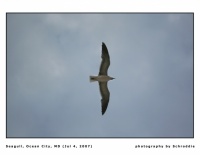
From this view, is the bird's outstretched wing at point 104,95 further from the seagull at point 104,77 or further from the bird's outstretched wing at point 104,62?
the bird's outstretched wing at point 104,62

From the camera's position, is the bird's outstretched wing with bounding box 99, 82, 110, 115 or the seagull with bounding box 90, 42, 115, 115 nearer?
the seagull with bounding box 90, 42, 115, 115

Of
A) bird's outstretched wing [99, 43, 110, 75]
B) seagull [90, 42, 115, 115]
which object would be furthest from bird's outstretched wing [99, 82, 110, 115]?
bird's outstretched wing [99, 43, 110, 75]

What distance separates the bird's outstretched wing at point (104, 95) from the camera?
45.5ft

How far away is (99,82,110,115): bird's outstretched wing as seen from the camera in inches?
546

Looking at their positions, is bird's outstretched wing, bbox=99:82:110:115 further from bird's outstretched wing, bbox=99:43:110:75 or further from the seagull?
bird's outstretched wing, bbox=99:43:110:75

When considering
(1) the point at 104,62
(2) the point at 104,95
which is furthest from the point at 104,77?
(2) the point at 104,95

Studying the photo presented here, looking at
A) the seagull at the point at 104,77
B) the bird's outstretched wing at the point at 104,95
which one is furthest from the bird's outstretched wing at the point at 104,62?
the bird's outstretched wing at the point at 104,95
